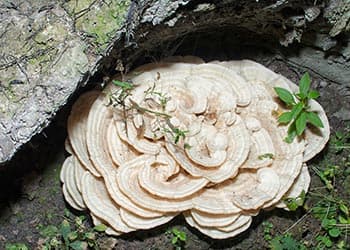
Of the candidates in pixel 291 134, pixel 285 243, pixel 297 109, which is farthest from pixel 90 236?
pixel 297 109

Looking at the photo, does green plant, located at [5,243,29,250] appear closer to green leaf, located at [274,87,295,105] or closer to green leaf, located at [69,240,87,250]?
→ green leaf, located at [69,240,87,250]

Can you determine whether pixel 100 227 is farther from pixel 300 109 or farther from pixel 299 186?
pixel 300 109

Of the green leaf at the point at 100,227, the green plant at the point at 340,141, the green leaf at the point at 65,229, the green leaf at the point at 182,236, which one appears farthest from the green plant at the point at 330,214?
the green leaf at the point at 65,229

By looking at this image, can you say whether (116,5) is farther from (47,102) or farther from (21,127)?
(21,127)

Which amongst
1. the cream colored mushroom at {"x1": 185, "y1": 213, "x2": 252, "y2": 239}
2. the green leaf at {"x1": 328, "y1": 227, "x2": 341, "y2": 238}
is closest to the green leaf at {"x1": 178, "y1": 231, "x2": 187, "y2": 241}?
the cream colored mushroom at {"x1": 185, "y1": 213, "x2": 252, "y2": 239}

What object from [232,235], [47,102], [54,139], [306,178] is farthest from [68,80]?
[306,178]

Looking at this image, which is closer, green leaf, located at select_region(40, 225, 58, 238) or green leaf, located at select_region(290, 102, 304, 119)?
green leaf, located at select_region(290, 102, 304, 119)
